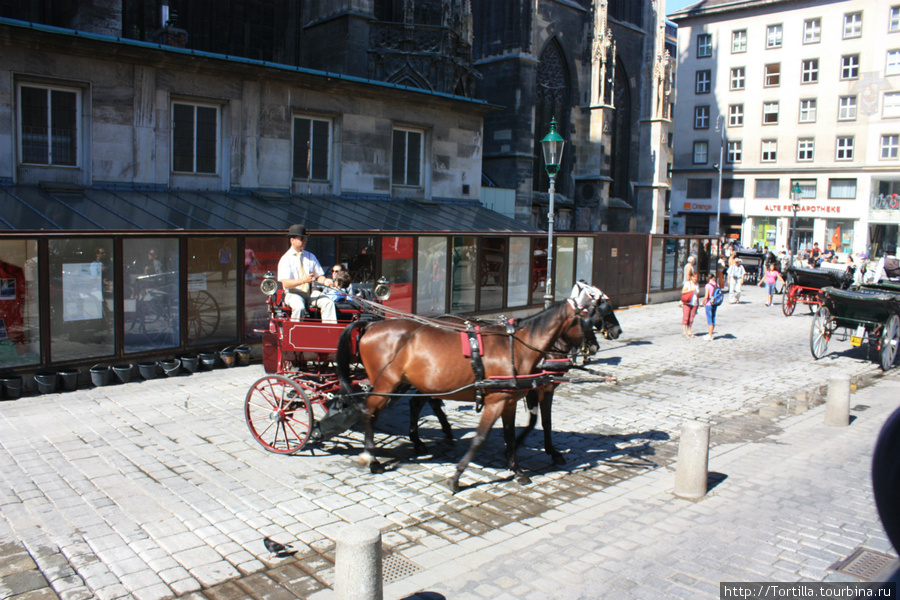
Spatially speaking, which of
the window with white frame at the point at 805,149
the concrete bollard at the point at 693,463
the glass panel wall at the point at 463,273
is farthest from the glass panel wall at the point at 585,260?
the window with white frame at the point at 805,149

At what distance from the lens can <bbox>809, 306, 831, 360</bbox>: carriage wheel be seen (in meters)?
15.7

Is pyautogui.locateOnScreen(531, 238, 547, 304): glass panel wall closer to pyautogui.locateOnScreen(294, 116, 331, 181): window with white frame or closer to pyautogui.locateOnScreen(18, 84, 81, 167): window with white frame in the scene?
pyautogui.locateOnScreen(294, 116, 331, 181): window with white frame

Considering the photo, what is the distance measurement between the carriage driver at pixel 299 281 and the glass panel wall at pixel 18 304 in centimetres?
490

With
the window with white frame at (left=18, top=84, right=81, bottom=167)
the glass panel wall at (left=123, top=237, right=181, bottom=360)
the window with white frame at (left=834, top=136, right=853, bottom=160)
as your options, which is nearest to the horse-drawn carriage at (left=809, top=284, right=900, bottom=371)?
the glass panel wall at (left=123, top=237, right=181, bottom=360)

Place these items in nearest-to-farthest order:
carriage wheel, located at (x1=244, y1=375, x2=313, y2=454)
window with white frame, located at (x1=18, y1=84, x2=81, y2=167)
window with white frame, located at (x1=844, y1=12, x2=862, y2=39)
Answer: carriage wheel, located at (x1=244, y1=375, x2=313, y2=454) → window with white frame, located at (x1=18, y1=84, x2=81, y2=167) → window with white frame, located at (x1=844, y1=12, x2=862, y2=39)

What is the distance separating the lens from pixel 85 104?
1349 centimetres

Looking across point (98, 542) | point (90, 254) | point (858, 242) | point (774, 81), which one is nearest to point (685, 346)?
point (90, 254)

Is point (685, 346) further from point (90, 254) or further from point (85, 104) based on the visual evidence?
point (85, 104)

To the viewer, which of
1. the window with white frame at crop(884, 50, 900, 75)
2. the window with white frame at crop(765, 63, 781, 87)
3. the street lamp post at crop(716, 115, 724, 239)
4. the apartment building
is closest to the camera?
the window with white frame at crop(884, 50, 900, 75)

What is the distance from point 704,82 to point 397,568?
58.4 metres

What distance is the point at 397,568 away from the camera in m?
5.51

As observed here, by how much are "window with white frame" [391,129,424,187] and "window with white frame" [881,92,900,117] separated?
41295mm

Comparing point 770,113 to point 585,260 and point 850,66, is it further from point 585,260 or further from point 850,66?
point 585,260

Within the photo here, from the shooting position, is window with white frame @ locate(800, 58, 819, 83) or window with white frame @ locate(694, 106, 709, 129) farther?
window with white frame @ locate(694, 106, 709, 129)
